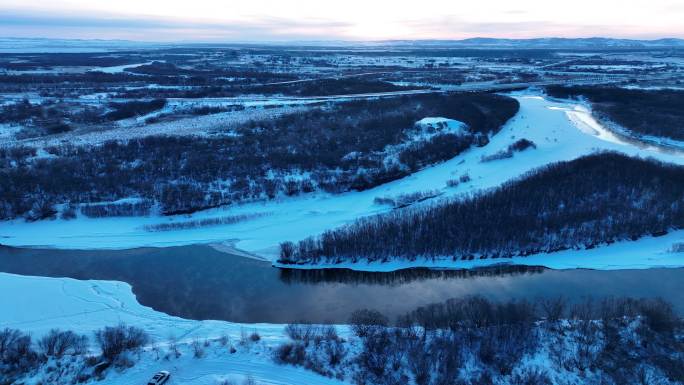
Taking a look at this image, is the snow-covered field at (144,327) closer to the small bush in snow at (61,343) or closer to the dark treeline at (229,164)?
the small bush in snow at (61,343)

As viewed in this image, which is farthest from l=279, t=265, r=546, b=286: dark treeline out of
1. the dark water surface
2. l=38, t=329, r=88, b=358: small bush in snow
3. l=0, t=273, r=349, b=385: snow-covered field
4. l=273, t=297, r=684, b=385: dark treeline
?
l=38, t=329, r=88, b=358: small bush in snow

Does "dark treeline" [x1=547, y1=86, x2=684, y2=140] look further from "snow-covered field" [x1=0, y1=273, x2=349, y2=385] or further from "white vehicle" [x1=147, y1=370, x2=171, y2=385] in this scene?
"white vehicle" [x1=147, y1=370, x2=171, y2=385]

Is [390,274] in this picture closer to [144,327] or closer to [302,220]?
[302,220]

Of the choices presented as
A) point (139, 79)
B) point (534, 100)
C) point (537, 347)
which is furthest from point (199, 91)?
point (537, 347)

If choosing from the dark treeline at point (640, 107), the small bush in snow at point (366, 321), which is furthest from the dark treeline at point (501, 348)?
the dark treeline at point (640, 107)

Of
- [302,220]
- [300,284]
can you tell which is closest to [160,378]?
[300,284]

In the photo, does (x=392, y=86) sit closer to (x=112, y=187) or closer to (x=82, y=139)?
(x=82, y=139)

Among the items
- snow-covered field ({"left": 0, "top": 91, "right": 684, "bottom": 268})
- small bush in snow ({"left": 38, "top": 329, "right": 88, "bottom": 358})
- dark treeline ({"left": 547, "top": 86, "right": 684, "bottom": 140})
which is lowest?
small bush in snow ({"left": 38, "top": 329, "right": 88, "bottom": 358})
